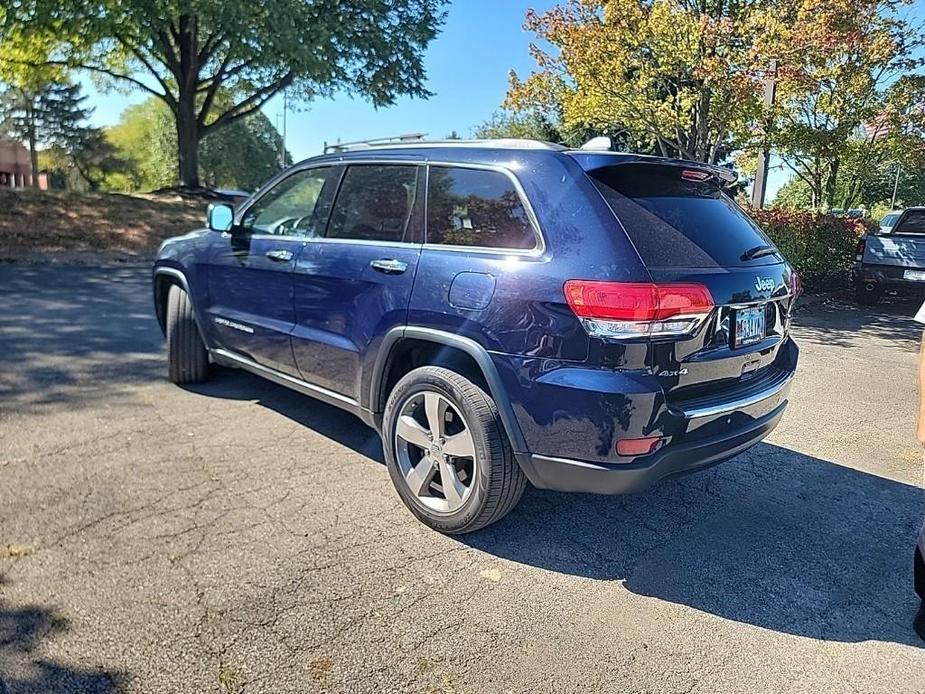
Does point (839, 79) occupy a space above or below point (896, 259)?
above

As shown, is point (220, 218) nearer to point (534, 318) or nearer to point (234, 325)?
point (234, 325)

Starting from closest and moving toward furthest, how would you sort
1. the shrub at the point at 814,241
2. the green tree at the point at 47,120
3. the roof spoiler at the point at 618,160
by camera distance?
the roof spoiler at the point at 618,160 → the shrub at the point at 814,241 → the green tree at the point at 47,120

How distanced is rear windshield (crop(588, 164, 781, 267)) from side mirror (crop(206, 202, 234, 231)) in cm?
268

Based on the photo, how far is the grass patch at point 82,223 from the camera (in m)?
12.6

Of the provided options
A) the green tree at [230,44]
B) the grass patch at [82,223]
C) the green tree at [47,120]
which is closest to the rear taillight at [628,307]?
the grass patch at [82,223]

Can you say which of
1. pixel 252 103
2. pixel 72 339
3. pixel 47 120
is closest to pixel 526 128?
pixel 252 103

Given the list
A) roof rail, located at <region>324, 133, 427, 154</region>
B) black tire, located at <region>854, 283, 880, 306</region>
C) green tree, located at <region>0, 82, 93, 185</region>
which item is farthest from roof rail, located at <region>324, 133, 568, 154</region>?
green tree, located at <region>0, 82, 93, 185</region>

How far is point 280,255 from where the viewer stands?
407 centimetres

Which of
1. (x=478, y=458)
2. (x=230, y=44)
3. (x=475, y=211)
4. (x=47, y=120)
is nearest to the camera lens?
(x=478, y=458)

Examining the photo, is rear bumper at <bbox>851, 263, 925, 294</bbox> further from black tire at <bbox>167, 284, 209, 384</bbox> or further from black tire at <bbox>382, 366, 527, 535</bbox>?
black tire at <bbox>167, 284, 209, 384</bbox>

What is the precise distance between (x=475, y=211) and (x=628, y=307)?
36.7 inches

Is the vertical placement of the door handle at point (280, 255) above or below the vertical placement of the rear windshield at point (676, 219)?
below

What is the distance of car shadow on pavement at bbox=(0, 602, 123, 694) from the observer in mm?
2119

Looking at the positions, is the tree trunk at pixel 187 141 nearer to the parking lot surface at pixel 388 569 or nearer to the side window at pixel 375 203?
the parking lot surface at pixel 388 569
